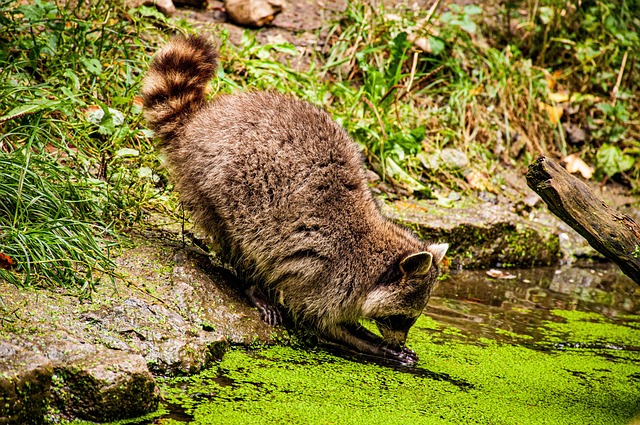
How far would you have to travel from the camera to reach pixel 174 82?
14.1ft

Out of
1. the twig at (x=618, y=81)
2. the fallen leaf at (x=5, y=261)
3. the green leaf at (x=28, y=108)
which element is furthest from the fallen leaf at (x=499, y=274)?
the fallen leaf at (x=5, y=261)

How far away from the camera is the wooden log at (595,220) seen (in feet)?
11.7

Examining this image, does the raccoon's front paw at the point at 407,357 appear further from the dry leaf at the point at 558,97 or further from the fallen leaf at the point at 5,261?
the dry leaf at the point at 558,97

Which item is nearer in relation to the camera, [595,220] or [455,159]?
[595,220]

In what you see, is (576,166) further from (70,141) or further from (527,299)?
(70,141)

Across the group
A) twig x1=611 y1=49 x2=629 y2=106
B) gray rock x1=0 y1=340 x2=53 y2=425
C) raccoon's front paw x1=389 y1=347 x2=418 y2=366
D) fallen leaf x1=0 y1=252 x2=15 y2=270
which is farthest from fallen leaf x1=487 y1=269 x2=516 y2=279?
gray rock x1=0 y1=340 x2=53 y2=425

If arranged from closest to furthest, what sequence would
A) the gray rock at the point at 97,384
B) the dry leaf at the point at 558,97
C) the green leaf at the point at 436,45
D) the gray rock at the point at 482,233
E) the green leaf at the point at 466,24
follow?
1. the gray rock at the point at 97,384
2. the gray rock at the point at 482,233
3. the green leaf at the point at 436,45
4. the green leaf at the point at 466,24
5. the dry leaf at the point at 558,97

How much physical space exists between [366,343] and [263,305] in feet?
2.07

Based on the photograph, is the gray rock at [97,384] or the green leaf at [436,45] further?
the green leaf at [436,45]

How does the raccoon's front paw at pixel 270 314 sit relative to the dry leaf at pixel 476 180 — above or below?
below

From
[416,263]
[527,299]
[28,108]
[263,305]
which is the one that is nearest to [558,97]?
[527,299]

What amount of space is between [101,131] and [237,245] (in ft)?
3.85

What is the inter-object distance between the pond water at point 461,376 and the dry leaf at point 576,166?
238cm

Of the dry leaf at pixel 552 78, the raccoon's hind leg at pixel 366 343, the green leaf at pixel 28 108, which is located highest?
the dry leaf at pixel 552 78
